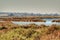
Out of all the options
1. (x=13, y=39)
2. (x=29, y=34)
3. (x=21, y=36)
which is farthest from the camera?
(x=29, y=34)

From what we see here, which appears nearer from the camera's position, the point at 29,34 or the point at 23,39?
the point at 23,39

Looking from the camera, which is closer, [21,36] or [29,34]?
[21,36]

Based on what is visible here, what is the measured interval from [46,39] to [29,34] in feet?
4.53

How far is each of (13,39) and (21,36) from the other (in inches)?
24.1

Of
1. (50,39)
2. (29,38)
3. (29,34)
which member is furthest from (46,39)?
(29,34)

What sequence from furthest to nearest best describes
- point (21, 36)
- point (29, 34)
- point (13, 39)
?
point (29, 34)
point (21, 36)
point (13, 39)

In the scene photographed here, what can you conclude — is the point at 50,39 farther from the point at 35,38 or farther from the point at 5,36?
the point at 5,36

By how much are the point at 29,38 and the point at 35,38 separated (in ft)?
0.88

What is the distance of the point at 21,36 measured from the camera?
8.46 meters

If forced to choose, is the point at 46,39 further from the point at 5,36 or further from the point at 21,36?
the point at 5,36

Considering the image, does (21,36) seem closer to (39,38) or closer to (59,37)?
(39,38)

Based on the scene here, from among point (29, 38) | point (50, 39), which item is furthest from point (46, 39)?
point (29, 38)

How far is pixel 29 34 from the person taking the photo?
9250 millimetres

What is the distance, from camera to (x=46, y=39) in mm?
8023
